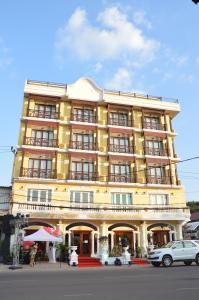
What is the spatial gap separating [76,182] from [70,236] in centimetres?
559

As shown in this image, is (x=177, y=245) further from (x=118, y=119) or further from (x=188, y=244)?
(x=118, y=119)

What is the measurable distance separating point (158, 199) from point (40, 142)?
579 inches

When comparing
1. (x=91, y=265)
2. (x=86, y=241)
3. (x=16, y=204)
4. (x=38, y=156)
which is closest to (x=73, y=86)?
(x=38, y=156)

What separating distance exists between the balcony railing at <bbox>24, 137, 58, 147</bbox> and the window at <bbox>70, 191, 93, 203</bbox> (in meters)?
5.83

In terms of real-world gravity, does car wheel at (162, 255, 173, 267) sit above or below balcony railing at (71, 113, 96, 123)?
below

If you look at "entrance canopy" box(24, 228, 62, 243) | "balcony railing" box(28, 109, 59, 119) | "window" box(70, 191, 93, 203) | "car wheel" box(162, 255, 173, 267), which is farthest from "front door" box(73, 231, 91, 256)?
"balcony railing" box(28, 109, 59, 119)

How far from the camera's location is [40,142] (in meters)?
35.0

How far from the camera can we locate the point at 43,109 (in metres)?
36.7

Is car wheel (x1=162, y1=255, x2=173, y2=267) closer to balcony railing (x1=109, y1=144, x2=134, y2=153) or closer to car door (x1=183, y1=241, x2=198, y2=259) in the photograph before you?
car door (x1=183, y1=241, x2=198, y2=259)

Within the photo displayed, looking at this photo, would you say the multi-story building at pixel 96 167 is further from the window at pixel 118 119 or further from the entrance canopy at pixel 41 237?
the entrance canopy at pixel 41 237

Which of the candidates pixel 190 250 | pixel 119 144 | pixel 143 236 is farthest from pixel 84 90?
pixel 190 250

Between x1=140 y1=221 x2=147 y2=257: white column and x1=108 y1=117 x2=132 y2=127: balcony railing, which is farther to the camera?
x1=108 y1=117 x2=132 y2=127: balcony railing

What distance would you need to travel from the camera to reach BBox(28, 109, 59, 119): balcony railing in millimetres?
35719

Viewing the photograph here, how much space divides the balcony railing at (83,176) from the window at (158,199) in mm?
6715
